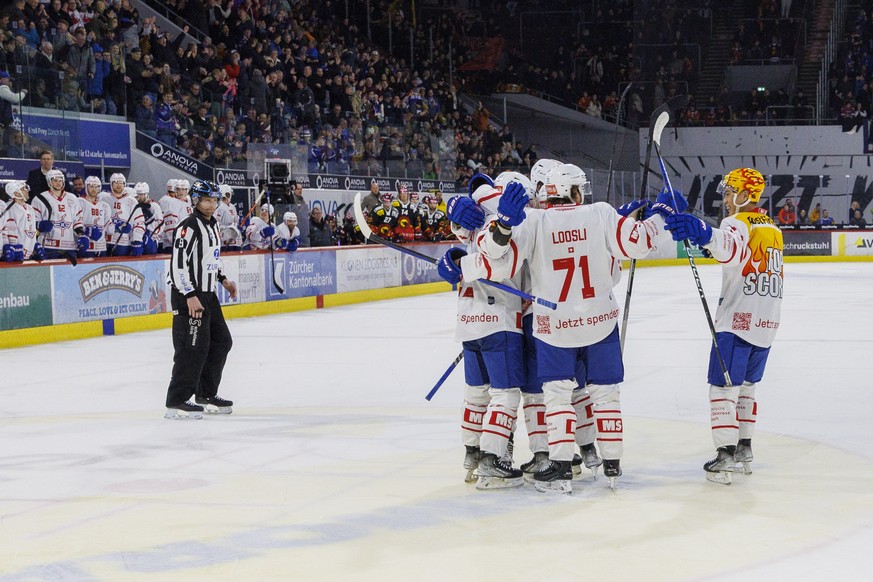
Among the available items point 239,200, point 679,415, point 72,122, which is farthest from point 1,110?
point 679,415

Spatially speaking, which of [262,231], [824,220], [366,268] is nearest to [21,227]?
[262,231]

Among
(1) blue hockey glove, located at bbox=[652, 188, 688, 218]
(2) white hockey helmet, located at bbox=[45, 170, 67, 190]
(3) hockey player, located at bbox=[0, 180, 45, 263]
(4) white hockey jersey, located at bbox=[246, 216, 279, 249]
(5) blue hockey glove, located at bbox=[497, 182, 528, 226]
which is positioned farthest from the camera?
(4) white hockey jersey, located at bbox=[246, 216, 279, 249]

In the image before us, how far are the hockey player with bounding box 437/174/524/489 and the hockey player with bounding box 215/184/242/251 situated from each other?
10.7 m

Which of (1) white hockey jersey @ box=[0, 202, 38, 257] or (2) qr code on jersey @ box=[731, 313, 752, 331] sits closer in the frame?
(2) qr code on jersey @ box=[731, 313, 752, 331]

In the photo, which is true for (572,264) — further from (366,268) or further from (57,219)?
(366,268)

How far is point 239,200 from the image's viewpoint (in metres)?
17.9

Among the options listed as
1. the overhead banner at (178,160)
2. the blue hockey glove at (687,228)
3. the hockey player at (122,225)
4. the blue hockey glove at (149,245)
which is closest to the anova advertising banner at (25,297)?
the hockey player at (122,225)

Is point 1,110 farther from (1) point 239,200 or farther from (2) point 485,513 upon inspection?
(2) point 485,513

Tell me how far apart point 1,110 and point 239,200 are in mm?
4724

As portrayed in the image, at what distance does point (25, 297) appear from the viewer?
12.4 meters

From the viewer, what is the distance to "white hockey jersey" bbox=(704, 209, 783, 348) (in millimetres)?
5570

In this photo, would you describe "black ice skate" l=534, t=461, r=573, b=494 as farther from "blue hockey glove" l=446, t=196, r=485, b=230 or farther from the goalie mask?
the goalie mask

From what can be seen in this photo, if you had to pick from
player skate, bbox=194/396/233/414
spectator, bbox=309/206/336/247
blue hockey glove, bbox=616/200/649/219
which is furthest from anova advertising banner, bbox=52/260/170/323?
blue hockey glove, bbox=616/200/649/219

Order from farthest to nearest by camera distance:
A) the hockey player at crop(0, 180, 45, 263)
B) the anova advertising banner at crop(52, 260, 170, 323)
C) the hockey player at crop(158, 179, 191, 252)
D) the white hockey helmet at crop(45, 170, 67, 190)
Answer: the hockey player at crop(158, 179, 191, 252), the white hockey helmet at crop(45, 170, 67, 190), the anova advertising banner at crop(52, 260, 170, 323), the hockey player at crop(0, 180, 45, 263)
